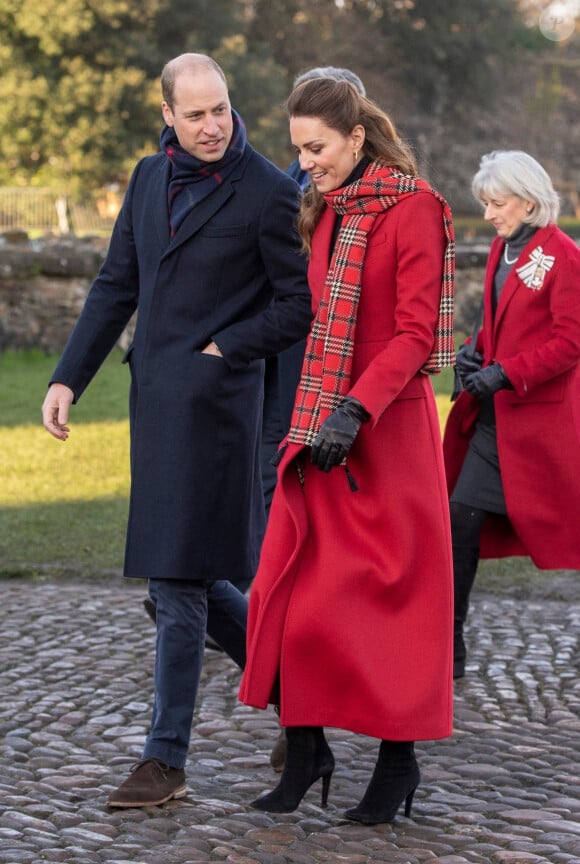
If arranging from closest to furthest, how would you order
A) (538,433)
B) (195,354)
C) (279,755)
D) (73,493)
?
(195,354) → (279,755) → (538,433) → (73,493)

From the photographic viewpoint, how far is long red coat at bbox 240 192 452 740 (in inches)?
137

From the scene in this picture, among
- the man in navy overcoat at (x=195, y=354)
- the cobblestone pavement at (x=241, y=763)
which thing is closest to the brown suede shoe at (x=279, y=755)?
the cobblestone pavement at (x=241, y=763)

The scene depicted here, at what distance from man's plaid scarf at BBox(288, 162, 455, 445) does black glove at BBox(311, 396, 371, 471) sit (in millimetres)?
131

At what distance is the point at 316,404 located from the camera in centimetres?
353

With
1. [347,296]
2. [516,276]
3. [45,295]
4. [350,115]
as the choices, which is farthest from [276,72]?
[347,296]

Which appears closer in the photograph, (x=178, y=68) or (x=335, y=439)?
(x=335, y=439)

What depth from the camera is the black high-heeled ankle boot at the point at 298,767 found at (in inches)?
142

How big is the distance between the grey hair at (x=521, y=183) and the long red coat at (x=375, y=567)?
1.71 m

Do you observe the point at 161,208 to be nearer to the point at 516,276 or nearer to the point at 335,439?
the point at 335,439

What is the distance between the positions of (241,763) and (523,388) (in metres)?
1.73

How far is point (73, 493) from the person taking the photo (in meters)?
9.08

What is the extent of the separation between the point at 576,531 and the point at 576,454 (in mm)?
284

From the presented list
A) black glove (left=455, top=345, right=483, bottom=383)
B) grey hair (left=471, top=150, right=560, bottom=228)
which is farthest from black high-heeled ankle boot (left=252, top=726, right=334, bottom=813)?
grey hair (left=471, top=150, right=560, bottom=228)

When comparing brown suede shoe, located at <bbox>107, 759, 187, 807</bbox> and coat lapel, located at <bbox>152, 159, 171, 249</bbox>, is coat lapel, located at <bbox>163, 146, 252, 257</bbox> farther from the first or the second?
brown suede shoe, located at <bbox>107, 759, 187, 807</bbox>
